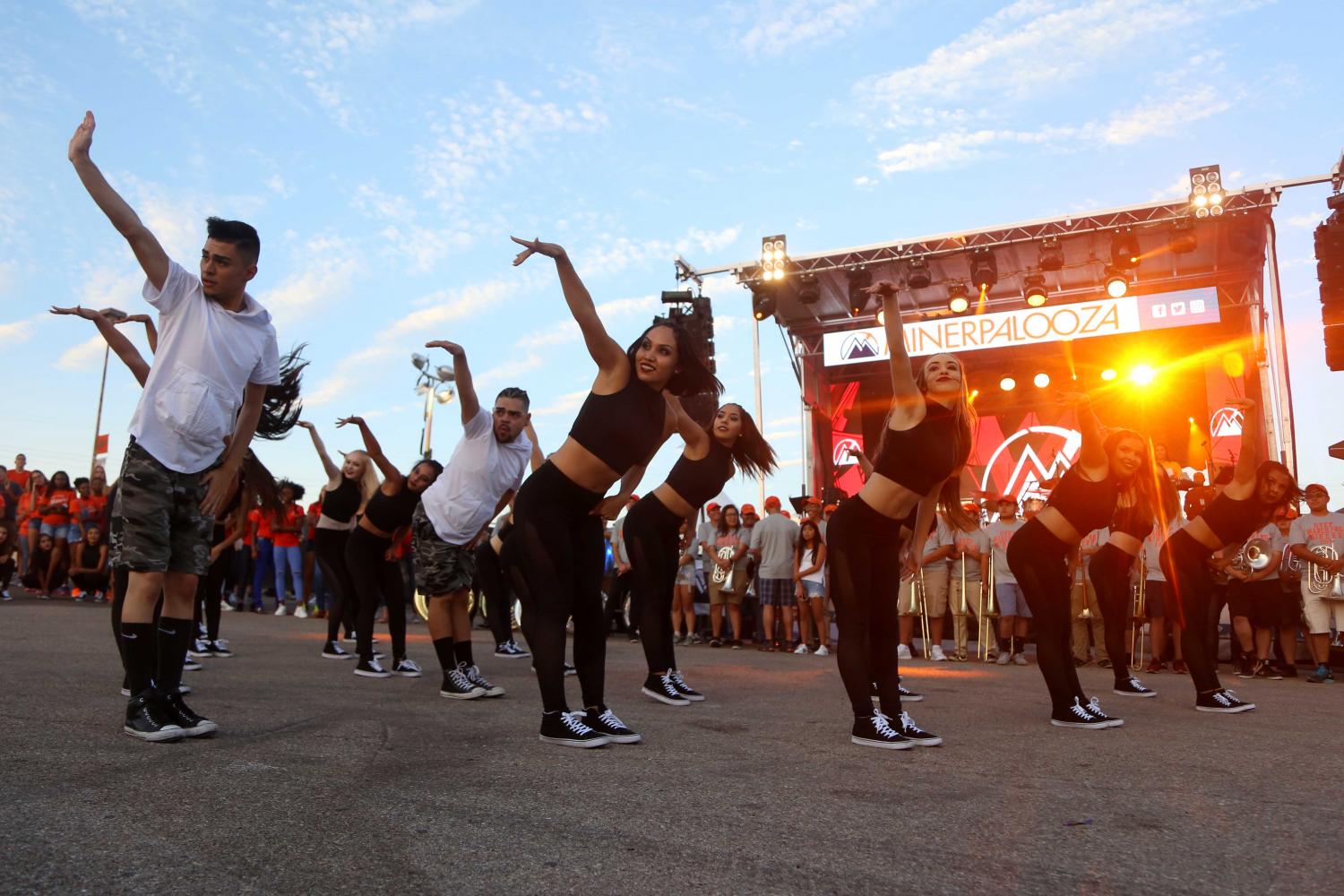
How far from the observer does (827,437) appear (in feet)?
69.7

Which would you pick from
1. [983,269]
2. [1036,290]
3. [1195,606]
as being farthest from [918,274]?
[1195,606]

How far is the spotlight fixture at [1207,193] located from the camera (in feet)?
51.2

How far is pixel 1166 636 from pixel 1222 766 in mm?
6977

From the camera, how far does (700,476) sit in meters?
6.13

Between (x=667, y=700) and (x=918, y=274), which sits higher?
(x=918, y=274)

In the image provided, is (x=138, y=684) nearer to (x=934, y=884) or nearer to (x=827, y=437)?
(x=934, y=884)

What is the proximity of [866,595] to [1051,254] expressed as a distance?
1475 centimetres

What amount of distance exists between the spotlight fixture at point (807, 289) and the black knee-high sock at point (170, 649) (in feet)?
52.2

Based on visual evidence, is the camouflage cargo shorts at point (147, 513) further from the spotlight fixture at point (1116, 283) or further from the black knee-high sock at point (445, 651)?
the spotlight fixture at point (1116, 283)

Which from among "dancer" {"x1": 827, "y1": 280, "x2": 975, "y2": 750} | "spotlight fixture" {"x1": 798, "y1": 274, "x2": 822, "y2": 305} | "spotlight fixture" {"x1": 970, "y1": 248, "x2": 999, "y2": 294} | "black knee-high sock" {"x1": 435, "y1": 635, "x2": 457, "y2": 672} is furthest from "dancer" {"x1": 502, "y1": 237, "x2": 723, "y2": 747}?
"spotlight fixture" {"x1": 798, "y1": 274, "x2": 822, "y2": 305}

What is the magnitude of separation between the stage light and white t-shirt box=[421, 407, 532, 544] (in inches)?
Answer: 680

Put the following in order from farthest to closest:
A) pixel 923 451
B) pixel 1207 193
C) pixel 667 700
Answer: pixel 1207 193
pixel 667 700
pixel 923 451

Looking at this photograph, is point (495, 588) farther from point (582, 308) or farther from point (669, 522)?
point (582, 308)

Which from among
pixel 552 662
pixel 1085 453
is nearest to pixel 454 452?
pixel 552 662
